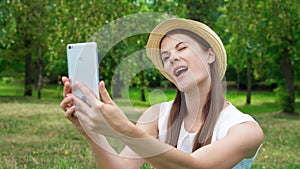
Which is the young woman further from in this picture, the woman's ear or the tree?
the tree

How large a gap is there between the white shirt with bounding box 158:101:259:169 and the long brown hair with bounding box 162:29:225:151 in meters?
0.02

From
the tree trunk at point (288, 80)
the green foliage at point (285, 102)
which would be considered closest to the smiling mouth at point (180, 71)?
the tree trunk at point (288, 80)

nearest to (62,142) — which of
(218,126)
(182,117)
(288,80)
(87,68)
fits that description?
(182,117)

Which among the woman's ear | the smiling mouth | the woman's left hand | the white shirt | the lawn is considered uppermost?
the woman's ear

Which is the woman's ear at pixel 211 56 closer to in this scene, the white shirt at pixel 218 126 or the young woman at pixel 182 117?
the young woman at pixel 182 117

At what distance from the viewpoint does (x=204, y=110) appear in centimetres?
213

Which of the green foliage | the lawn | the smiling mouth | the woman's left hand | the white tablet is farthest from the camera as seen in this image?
the green foliage

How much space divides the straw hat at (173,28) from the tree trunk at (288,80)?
1243 centimetres

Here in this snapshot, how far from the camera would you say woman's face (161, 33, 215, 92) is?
176 cm

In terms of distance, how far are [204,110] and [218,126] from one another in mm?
108

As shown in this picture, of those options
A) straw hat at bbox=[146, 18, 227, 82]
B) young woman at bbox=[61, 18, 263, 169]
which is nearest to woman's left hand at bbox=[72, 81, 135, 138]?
young woman at bbox=[61, 18, 263, 169]

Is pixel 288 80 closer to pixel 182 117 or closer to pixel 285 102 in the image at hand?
pixel 285 102

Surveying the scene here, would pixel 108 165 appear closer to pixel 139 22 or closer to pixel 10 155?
pixel 139 22

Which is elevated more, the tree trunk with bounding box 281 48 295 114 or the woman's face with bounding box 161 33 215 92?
the woman's face with bounding box 161 33 215 92
